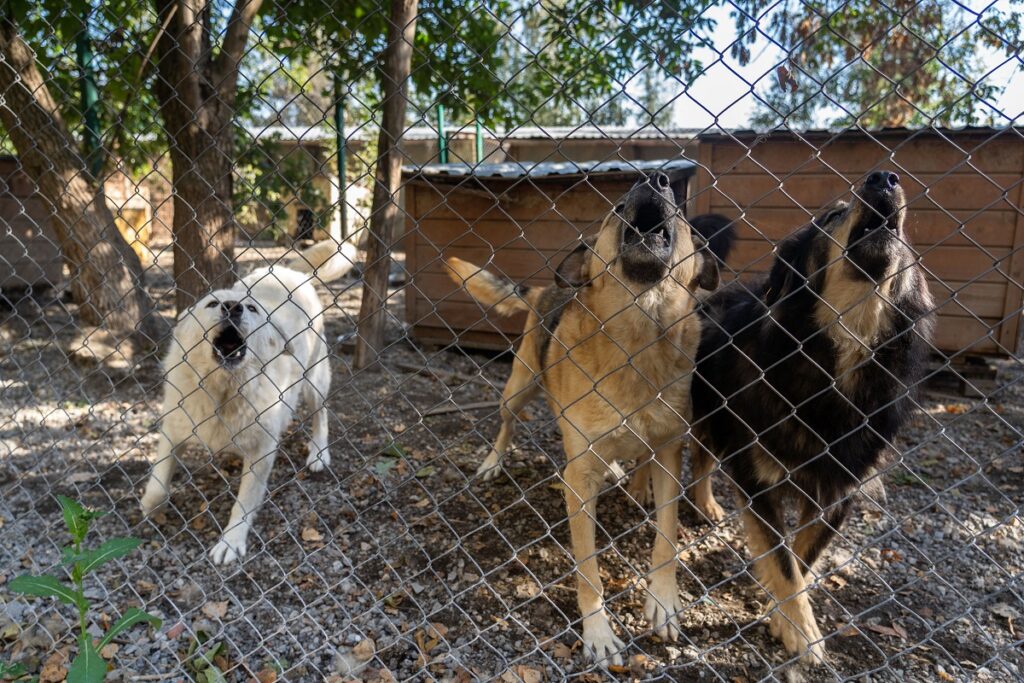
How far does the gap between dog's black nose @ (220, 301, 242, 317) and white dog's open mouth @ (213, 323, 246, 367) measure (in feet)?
0.19

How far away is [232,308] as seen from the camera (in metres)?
3.34

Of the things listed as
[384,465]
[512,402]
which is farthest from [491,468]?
[384,465]

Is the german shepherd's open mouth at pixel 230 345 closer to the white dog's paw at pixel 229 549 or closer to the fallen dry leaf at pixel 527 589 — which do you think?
the white dog's paw at pixel 229 549

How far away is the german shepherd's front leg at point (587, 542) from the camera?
254 cm

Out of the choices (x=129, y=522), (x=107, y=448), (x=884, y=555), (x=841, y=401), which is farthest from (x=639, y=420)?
(x=107, y=448)

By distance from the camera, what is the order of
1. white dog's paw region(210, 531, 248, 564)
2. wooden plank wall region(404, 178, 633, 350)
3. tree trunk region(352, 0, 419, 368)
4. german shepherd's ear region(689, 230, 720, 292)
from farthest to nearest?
1. wooden plank wall region(404, 178, 633, 350)
2. tree trunk region(352, 0, 419, 368)
3. white dog's paw region(210, 531, 248, 564)
4. german shepherd's ear region(689, 230, 720, 292)

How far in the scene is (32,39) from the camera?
4824mm

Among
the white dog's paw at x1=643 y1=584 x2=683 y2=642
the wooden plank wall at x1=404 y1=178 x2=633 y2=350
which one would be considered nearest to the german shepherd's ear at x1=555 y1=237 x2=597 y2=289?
the white dog's paw at x1=643 y1=584 x2=683 y2=642

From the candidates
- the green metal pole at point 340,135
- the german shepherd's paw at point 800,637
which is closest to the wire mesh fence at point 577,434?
the german shepherd's paw at point 800,637

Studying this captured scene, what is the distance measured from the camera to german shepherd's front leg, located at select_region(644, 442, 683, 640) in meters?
2.71

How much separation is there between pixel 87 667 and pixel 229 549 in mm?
1266

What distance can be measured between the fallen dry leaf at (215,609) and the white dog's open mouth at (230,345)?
107 cm

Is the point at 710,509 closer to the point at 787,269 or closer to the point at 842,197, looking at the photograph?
the point at 787,269

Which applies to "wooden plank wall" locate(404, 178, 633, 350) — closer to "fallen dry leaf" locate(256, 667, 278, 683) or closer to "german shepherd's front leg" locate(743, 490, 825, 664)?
"german shepherd's front leg" locate(743, 490, 825, 664)
